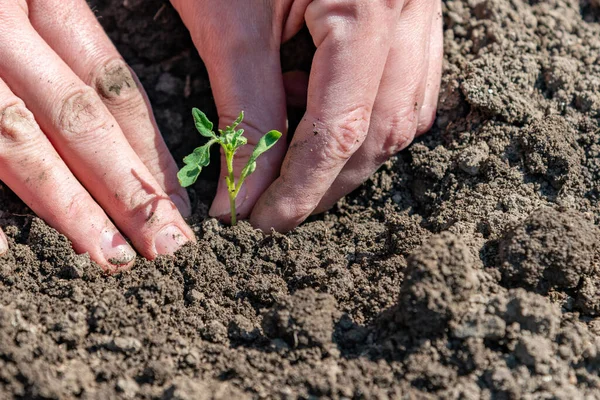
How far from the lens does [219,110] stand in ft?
8.78

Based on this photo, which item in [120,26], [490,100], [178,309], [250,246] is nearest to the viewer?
[178,309]

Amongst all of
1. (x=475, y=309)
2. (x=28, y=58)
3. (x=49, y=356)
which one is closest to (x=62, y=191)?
(x=28, y=58)

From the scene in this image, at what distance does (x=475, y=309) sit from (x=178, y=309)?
39.8 inches

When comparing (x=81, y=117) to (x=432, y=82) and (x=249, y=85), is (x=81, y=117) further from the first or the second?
(x=432, y=82)

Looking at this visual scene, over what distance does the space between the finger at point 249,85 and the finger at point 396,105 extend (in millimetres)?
325

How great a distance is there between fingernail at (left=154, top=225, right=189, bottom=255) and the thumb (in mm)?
244

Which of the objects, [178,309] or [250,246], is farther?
[250,246]

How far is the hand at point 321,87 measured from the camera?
2373 mm

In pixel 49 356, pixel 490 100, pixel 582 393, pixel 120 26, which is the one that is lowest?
pixel 582 393

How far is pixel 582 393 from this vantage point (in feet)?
5.81

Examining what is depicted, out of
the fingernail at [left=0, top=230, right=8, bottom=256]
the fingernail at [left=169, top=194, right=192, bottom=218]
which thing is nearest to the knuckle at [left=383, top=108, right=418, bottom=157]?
the fingernail at [left=169, top=194, right=192, bottom=218]

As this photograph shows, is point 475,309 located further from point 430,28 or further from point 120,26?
point 120,26

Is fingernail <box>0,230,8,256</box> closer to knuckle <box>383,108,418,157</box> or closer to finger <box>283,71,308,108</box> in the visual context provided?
finger <box>283,71,308,108</box>

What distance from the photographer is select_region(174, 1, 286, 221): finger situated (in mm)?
2562
